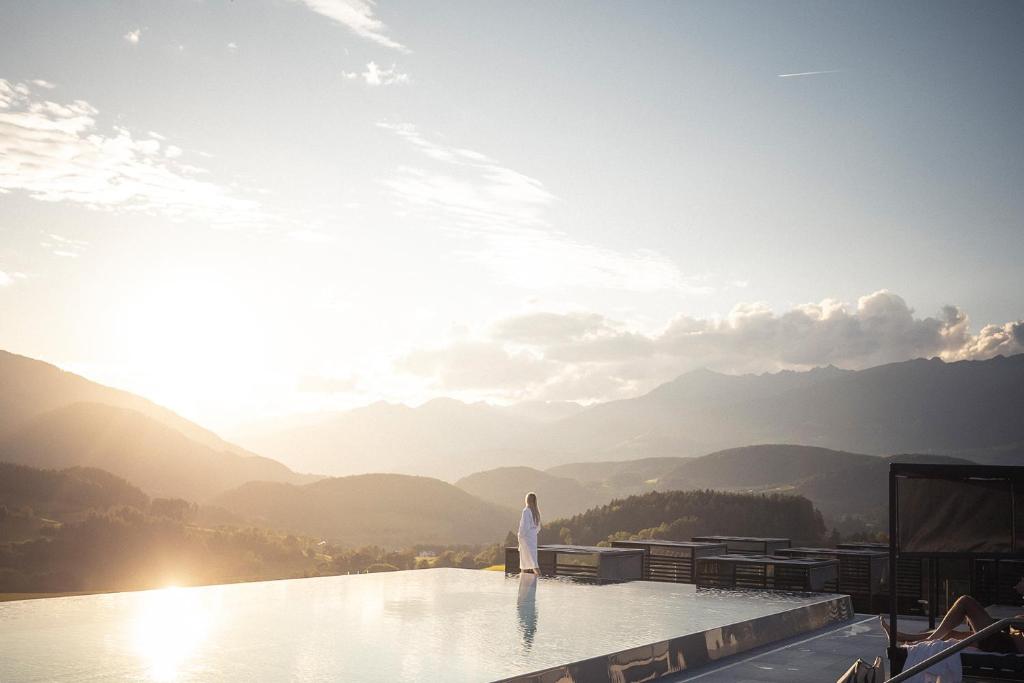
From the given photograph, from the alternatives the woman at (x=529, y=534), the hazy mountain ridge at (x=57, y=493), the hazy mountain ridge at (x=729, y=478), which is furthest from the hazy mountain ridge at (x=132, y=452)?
the woman at (x=529, y=534)

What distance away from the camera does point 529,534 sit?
1287 centimetres

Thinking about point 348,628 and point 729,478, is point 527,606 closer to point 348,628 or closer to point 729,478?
point 348,628

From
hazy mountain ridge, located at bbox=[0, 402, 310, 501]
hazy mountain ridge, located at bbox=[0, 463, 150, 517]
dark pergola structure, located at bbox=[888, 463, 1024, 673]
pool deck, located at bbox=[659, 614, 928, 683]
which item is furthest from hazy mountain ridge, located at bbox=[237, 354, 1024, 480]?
dark pergola structure, located at bbox=[888, 463, 1024, 673]

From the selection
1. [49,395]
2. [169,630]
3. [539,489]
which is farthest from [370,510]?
[169,630]

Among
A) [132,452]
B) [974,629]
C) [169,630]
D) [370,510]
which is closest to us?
[974,629]

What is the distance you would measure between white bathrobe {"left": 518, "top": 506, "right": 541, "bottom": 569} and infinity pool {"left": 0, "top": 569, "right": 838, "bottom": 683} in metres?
1.07

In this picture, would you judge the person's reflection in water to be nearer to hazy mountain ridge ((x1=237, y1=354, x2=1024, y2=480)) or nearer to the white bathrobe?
the white bathrobe

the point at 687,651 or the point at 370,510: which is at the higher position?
the point at 687,651

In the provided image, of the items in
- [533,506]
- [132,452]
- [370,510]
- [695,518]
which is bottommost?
[370,510]

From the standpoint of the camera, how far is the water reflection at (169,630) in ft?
20.4

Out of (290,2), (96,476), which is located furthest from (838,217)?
(96,476)

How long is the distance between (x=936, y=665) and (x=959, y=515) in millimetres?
1260

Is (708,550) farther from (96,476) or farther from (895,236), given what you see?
(96,476)

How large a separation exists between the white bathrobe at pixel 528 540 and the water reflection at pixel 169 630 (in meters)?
4.76
